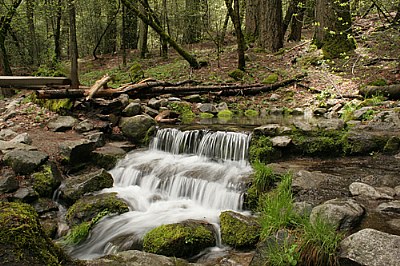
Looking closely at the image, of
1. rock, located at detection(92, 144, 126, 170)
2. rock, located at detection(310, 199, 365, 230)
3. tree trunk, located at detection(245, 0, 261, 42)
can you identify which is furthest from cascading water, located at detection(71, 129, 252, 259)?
tree trunk, located at detection(245, 0, 261, 42)

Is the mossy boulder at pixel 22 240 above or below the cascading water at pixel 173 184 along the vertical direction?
above

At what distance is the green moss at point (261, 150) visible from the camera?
694cm

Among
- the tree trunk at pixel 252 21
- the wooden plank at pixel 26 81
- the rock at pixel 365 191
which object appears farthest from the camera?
the tree trunk at pixel 252 21

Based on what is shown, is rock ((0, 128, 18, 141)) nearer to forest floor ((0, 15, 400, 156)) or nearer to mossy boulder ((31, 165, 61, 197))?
forest floor ((0, 15, 400, 156))

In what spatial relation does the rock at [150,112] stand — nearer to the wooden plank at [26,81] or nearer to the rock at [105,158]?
the rock at [105,158]

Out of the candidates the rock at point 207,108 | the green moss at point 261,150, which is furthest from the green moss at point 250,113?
the green moss at point 261,150

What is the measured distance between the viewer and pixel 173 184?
6809 mm

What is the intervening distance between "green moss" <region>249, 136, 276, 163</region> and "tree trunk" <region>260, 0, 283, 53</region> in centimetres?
1094

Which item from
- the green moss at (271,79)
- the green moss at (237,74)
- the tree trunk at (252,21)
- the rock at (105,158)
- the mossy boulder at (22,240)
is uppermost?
the tree trunk at (252,21)

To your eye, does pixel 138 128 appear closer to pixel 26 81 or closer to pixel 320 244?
pixel 26 81

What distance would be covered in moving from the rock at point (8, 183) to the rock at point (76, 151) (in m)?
1.38

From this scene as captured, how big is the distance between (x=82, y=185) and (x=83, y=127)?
292 centimetres

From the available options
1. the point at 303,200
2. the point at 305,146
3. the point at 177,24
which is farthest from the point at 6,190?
the point at 177,24

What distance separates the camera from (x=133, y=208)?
6.26 m
